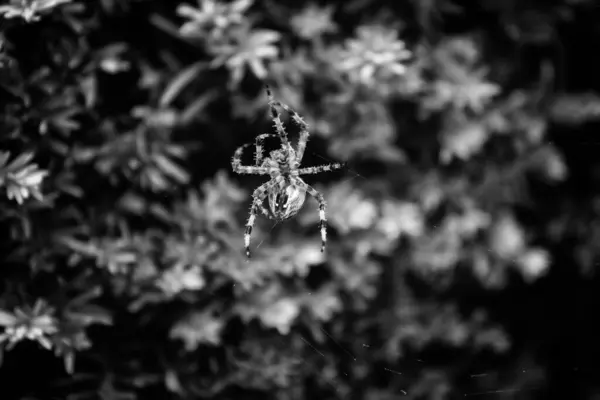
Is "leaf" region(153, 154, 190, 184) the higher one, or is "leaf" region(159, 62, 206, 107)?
"leaf" region(159, 62, 206, 107)

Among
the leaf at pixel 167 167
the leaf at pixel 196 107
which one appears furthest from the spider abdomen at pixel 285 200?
the leaf at pixel 196 107

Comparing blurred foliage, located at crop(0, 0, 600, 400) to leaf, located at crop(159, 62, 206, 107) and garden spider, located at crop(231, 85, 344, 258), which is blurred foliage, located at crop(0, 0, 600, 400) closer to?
leaf, located at crop(159, 62, 206, 107)

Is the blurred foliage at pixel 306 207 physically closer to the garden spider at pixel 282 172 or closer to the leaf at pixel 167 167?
the leaf at pixel 167 167

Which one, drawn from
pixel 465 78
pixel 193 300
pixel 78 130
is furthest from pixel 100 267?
pixel 465 78

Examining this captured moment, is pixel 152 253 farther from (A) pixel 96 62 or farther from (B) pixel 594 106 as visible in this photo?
(B) pixel 594 106

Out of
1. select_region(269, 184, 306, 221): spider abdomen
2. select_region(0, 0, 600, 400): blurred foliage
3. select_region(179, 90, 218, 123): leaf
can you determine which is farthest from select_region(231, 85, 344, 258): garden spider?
select_region(179, 90, 218, 123): leaf

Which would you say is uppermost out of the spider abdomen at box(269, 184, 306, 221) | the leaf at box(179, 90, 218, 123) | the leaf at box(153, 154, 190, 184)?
the leaf at box(179, 90, 218, 123)
